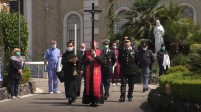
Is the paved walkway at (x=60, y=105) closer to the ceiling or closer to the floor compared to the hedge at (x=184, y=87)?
closer to the floor

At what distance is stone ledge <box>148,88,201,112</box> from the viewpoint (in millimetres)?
10914

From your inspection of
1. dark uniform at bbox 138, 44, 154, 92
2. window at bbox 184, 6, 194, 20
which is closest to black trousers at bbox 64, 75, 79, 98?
dark uniform at bbox 138, 44, 154, 92

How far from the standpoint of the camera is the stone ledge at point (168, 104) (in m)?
10.9

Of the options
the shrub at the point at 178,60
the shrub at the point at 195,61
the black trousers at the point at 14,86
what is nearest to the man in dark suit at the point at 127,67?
the shrub at the point at 195,61

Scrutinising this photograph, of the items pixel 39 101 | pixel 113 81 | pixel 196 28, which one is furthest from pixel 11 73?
pixel 196 28

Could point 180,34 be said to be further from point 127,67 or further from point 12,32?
point 127,67

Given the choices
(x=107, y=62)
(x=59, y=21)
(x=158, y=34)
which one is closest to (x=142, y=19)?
(x=158, y=34)

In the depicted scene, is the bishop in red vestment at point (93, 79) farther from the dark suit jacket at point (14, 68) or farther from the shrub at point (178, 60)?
the shrub at point (178, 60)

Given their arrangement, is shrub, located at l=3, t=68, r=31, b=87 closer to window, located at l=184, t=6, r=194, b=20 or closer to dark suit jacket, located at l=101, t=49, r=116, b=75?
dark suit jacket, located at l=101, t=49, r=116, b=75

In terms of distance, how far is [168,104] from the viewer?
38.5 feet

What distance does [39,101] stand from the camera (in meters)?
15.7

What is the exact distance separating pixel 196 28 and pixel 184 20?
817mm

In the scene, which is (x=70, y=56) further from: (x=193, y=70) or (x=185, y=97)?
(x=185, y=97)

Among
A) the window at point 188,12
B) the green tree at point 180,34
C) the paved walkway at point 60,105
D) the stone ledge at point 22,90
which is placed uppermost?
the window at point 188,12
